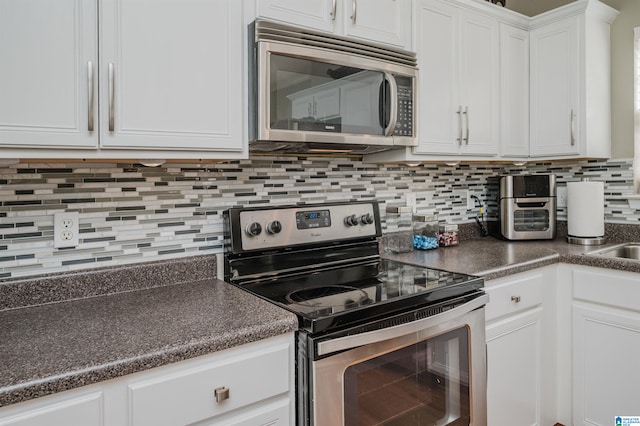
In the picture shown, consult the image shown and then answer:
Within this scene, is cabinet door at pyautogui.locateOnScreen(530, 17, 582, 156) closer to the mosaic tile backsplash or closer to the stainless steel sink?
the mosaic tile backsplash

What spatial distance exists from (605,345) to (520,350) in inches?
15.0

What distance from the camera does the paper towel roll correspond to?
7.43 feet

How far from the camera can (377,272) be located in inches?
69.6

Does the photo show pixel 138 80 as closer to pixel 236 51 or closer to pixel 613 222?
pixel 236 51

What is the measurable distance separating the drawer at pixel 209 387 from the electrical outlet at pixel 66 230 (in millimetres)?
683

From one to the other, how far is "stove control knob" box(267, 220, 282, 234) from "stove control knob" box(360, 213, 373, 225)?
0.44m

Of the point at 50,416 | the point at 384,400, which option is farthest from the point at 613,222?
the point at 50,416

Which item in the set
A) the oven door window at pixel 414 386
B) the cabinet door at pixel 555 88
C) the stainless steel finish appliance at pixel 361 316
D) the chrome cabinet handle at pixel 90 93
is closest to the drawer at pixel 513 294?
the stainless steel finish appliance at pixel 361 316

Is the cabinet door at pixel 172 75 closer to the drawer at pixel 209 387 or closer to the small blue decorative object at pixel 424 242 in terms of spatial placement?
the drawer at pixel 209 387

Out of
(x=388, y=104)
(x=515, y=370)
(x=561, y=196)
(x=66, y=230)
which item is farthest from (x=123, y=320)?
(x=561, y=196)

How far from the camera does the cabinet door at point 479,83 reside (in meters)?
2.15

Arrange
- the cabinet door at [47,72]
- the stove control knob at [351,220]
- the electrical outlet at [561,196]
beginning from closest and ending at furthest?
the cabinet door at [47,72], the stove control knob at [351,220], the electrical outlet at [561,196]

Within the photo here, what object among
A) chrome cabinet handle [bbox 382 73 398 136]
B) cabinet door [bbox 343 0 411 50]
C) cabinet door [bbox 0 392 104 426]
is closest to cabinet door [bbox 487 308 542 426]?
chrome cabinet handle [bbox 382 73 398 136]

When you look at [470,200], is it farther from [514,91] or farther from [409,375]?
[409,375]
